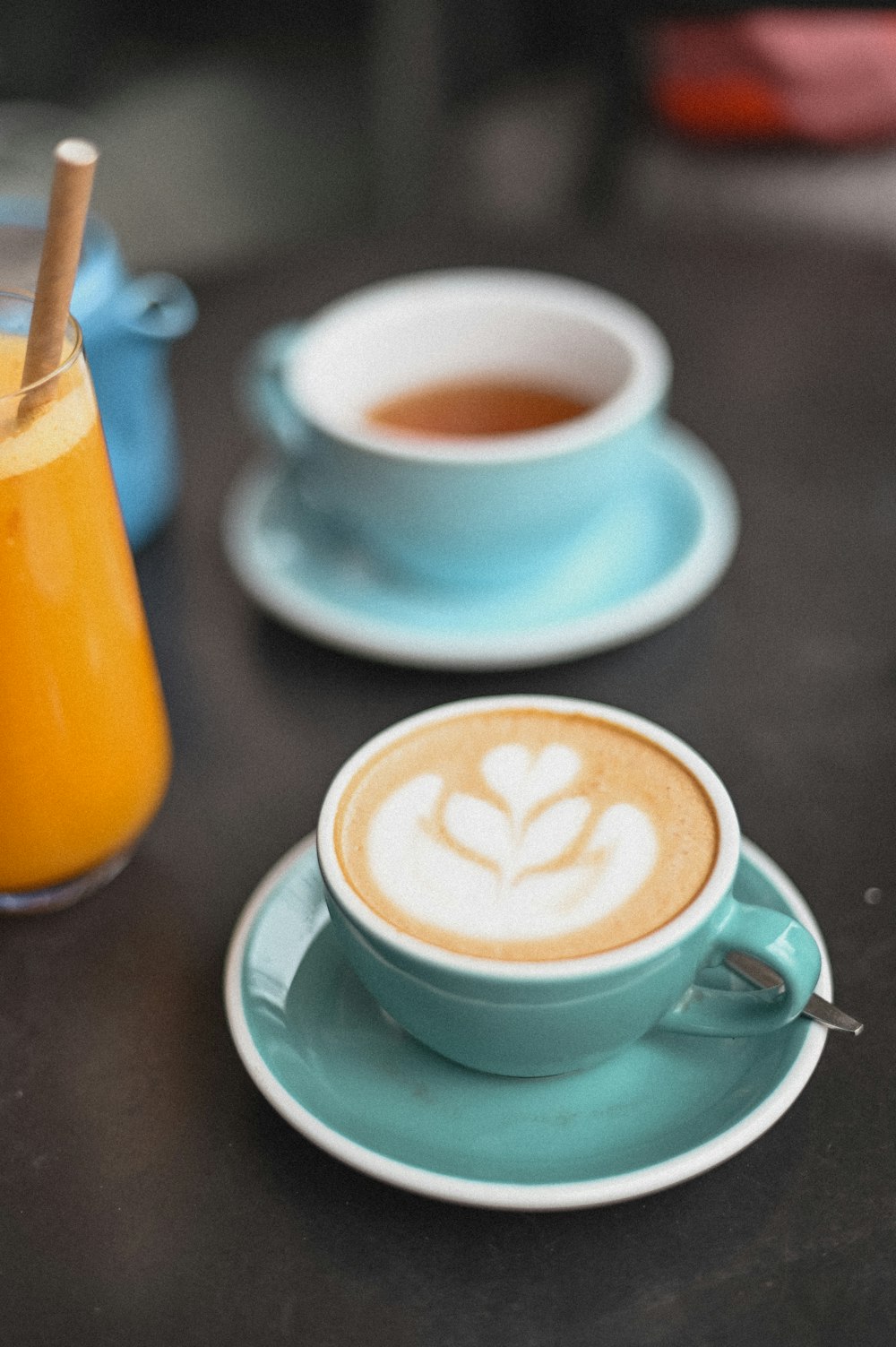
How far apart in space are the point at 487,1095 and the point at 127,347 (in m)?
0.54

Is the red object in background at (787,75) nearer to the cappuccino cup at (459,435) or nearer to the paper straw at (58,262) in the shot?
the cappuccino cup at (459,435)

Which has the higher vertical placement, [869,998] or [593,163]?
[869,998]

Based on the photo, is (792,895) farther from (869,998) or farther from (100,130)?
(100,130)

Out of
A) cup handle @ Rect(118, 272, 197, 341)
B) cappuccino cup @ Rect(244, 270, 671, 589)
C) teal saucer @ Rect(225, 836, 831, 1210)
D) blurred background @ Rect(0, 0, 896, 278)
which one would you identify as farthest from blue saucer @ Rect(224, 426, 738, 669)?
blurred background @ Rect(0, 0, 896, 278)

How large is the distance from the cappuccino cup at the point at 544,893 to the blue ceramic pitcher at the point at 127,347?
0.37 metres

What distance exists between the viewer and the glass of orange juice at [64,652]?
632 millimetres

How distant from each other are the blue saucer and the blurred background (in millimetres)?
410

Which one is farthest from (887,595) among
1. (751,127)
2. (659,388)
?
(751,127)

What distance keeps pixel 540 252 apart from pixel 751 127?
2.77 ft

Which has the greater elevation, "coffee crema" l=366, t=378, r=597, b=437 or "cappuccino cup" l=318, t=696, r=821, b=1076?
"cappuccino cup" l=318, t=696, r=821, b=1076

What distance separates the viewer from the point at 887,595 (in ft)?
3.18

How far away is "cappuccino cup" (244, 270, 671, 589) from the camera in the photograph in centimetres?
90

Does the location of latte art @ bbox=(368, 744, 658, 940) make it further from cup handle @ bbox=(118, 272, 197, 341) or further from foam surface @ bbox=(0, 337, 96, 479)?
cup handle @ bbox=(118, 272, 197, 341)

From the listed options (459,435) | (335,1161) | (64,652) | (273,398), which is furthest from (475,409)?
(335,1161)
